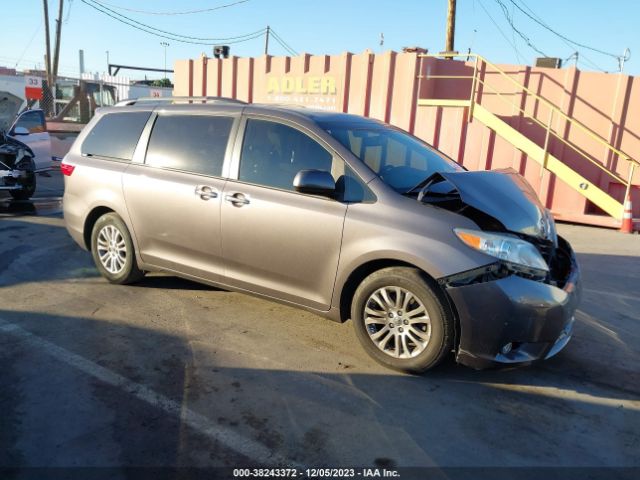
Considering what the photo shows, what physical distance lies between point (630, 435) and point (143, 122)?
15.5ft

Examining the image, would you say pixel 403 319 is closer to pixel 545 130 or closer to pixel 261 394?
pixel 261 394

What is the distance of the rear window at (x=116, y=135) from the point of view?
5227 millimetres

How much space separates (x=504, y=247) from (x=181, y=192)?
275cm

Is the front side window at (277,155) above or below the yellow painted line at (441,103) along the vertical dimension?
below

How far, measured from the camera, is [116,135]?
17.7ft

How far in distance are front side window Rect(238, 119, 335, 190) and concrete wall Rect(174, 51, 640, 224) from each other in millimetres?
7607

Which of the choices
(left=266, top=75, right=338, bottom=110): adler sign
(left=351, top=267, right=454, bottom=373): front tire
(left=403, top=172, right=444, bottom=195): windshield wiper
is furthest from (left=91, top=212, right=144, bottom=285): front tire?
(left=266, top=75, right=338, bottom=110): adler sign

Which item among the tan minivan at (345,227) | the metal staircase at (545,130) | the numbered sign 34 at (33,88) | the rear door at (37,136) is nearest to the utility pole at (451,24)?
the metal staircase at (545,130)

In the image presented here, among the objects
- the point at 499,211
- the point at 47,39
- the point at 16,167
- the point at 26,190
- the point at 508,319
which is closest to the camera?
the point at 508,319

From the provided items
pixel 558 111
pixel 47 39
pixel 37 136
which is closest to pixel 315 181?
pixel 558 111

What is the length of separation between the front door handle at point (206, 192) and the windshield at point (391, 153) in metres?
1.08

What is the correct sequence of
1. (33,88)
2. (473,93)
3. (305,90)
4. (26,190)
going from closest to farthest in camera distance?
1. (26,190)
2. (473,93)
3. (305,90)
4. (33,88)

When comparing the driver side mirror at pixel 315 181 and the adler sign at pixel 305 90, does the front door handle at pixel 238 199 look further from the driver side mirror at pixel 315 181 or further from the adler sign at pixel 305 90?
the adler sign at pixel 305 90

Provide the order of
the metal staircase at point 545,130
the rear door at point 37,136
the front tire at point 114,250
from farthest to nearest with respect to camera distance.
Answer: the rear door at point 37,136
the metal staircase at point 545,130
the front tire at point 114,250
